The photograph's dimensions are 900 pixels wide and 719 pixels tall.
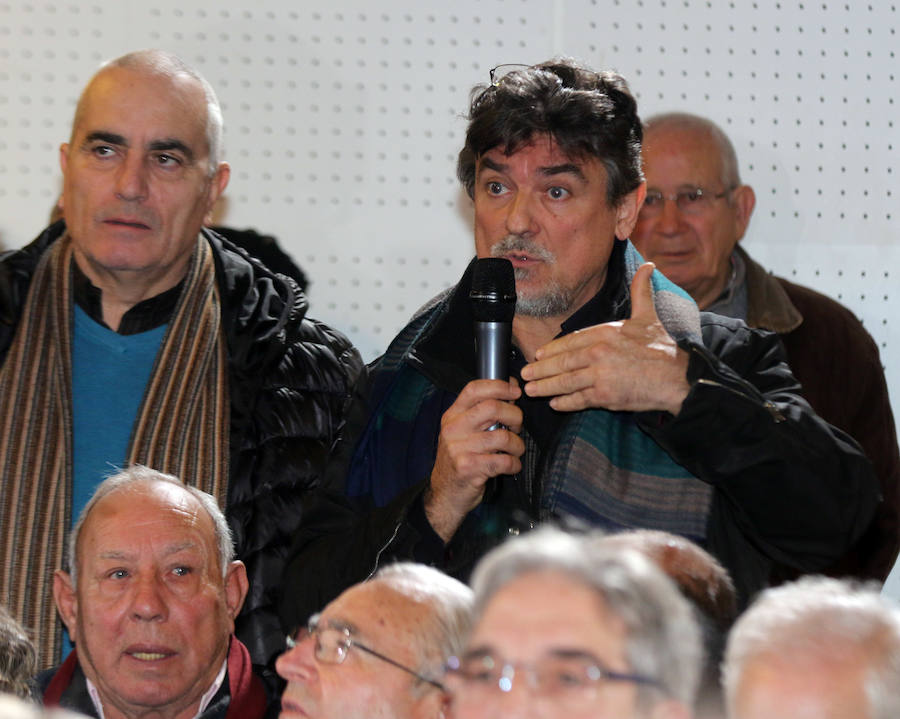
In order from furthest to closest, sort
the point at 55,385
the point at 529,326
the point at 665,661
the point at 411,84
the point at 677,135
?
the point at 411,84 → the point at 677,135 → the point at 55,385 → the point at 529,326 → the point at 665,661

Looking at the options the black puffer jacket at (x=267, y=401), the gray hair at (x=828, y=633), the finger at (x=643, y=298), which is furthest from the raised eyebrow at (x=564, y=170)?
the gray hair at (x=828, y=633)

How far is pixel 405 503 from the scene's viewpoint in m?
2.35

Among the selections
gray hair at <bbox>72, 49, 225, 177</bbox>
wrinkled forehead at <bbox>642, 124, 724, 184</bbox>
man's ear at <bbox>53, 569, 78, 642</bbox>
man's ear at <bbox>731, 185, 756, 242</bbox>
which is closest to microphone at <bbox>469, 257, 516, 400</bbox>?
man's ear at <bbox>53, 569, 78, 642</bbox>

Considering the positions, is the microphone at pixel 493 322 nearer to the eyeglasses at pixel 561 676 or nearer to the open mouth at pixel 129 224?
the eyeglasses at pixel 561 676

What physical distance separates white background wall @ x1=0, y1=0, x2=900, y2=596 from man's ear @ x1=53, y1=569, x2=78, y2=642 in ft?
5.05

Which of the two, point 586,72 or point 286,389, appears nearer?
point 586,72

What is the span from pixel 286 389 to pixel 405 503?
0.87 meters

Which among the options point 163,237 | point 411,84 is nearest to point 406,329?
point 163,237

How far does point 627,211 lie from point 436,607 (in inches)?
42.5

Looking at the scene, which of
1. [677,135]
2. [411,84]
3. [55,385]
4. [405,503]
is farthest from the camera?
[411,84]

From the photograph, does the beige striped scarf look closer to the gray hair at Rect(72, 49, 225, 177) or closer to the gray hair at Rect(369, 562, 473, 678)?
the gray hair at Rect(72, 49, 225, 177)

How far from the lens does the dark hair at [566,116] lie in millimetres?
2555

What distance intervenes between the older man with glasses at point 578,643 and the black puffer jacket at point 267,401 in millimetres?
1495

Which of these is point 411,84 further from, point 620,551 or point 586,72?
point 620,551
